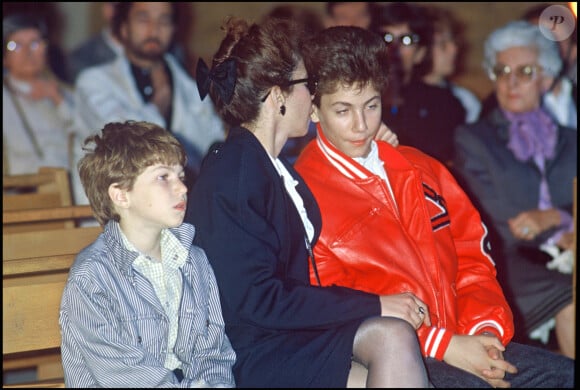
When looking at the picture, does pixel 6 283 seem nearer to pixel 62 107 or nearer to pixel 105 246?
pixel 105 246

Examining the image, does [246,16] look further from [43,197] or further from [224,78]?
[224,78]

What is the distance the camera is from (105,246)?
6.96ft

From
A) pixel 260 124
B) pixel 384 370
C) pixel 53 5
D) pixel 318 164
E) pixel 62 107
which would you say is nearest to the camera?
pixel 384 370

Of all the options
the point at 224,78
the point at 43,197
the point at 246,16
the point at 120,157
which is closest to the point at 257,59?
the point at 224,78

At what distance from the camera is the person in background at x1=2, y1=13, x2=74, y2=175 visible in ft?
17.8

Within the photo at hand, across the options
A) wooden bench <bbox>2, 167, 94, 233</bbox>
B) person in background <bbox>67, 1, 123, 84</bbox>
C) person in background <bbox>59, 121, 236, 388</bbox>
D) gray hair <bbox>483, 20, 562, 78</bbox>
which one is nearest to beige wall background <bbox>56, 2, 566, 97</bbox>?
person in background <bbox>67, 1, 123, 84</bbox>

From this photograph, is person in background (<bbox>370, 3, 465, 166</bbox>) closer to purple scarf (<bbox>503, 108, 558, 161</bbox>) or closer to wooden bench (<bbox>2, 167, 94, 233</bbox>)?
purple scarf (<bbox>503, 108, 558, 161</bbox>)

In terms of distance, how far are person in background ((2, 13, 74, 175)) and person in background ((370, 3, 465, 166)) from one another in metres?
2.21

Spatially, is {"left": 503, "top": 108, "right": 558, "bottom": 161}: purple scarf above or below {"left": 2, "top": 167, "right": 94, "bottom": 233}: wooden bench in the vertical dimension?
above

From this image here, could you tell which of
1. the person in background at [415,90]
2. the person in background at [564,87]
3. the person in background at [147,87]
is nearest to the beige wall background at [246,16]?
the person in background at [564,87]

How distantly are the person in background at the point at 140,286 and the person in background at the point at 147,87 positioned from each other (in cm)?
257

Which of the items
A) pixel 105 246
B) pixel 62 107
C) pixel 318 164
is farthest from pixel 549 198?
pixel 62 107

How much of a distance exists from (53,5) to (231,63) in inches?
206

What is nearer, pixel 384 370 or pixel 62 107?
pixel 384 370
